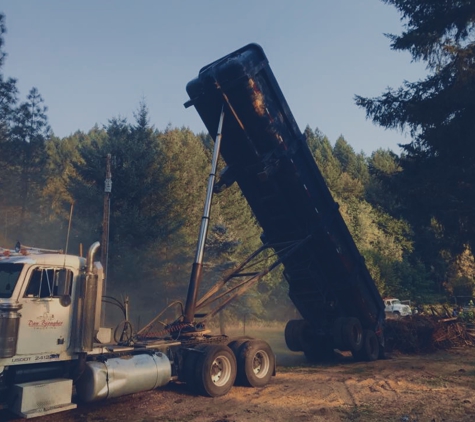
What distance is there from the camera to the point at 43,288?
23.1ft

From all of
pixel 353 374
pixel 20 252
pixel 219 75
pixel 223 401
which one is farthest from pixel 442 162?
pixel 20 252

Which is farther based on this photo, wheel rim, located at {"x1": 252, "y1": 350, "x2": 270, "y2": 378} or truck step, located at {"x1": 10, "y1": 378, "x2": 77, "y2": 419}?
wheel rim, located at {"x1": 252, "y1": 350, "x2": 270, "y2": 378}

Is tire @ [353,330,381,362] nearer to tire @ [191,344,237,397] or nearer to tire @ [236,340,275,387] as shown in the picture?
tire @ [236,340,275,387]

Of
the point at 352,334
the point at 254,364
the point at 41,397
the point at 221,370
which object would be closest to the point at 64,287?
the point at 41,397

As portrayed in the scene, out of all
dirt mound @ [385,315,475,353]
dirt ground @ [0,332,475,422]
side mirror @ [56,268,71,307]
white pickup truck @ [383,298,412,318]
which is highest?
white pickup truck @ [383,298,412,318]

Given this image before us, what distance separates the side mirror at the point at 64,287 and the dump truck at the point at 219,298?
2 centimetres

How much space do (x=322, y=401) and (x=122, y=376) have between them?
11.6 feet

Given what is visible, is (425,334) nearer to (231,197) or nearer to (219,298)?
(219,298)

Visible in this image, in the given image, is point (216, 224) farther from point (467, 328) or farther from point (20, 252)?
point (20, 252)

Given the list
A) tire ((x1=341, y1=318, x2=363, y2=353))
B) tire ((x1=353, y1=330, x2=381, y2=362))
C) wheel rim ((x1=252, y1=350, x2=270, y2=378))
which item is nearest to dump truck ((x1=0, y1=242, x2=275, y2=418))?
wheel rim ((x1=252, y1=350, x2=270, y2=378))

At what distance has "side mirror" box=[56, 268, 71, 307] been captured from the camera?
721cm

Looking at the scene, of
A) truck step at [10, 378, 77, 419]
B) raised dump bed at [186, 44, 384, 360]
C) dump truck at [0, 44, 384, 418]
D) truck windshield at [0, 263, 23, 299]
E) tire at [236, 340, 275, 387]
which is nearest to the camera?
truck step at [10, 378, 77, 419]

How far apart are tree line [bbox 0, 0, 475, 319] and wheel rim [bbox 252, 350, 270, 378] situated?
6496mm

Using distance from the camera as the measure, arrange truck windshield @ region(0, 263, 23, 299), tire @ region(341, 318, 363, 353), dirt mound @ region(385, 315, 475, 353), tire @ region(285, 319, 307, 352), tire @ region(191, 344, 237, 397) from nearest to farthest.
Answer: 1. truck windshield @ region(0, 263, 23, 299)
2. tire @ region(191, 344, 237, 397)
3. tire @ region(341, 318, 363, 353)
4. tire @ region(285, 319, 307, 352)
5. dirt mound @ region(385, 315, 475, 353)
